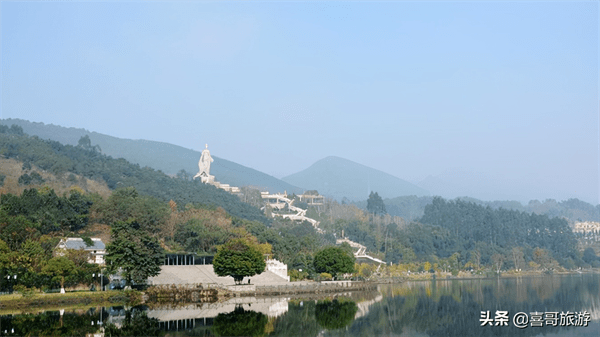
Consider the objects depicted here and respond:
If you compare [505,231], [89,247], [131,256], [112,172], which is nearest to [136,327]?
[131,256]

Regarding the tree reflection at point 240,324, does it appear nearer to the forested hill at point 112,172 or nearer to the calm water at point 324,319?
the calm water at point 324,319

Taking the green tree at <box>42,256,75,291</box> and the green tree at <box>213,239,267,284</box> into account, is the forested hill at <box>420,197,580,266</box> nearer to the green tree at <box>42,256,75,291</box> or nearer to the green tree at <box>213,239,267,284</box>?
the green tree at <box>213,239,267,284</box>

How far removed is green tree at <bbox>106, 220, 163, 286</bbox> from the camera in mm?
40656

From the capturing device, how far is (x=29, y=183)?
66.2 meters

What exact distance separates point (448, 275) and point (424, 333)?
5396 cm

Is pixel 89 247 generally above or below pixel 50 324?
above

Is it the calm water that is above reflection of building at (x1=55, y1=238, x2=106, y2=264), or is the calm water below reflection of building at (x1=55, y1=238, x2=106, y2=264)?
below

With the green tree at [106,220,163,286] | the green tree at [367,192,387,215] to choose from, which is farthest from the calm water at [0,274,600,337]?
the green tree at [367,192,387,215]

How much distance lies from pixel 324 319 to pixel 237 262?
524 inches

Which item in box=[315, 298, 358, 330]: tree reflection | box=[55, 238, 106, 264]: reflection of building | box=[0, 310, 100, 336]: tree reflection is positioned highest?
box=[55, 238, 106, 264]: reflection of building

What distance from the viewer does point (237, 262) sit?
4434cm

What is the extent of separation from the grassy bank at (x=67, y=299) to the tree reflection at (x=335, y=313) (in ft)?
36.8

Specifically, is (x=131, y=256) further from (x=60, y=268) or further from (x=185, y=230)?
(x=185, y=230)

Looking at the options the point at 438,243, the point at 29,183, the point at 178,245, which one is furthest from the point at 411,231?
the point at 29,183
